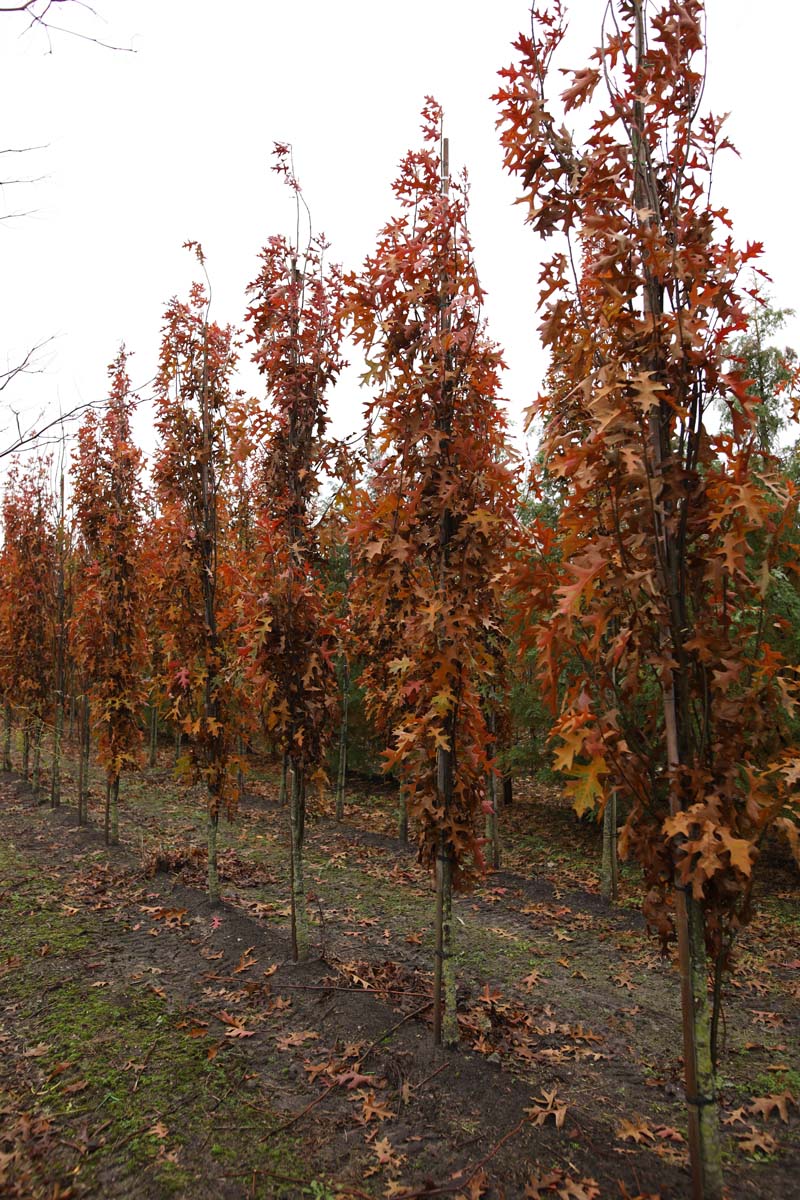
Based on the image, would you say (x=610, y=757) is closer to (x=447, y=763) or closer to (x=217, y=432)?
(x=447, y=763)

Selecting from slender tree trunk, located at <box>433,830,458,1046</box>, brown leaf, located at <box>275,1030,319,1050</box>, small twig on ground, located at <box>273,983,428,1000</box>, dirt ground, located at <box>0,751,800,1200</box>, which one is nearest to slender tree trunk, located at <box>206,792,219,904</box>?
dirt ground, located at <box>0,751,800,1200</box>

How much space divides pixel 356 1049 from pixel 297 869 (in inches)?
62.0

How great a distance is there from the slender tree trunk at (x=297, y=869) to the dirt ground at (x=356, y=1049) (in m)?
0.17

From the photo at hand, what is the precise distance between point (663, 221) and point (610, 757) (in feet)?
8.07

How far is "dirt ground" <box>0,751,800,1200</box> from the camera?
10.2 ft

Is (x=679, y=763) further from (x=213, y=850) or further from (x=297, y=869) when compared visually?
(x=213, y=850)

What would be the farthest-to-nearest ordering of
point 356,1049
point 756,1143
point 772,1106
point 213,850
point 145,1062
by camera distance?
point 213,850 < point 356,1049 < point 145,1062 < point 772,1106 < point 756,1143

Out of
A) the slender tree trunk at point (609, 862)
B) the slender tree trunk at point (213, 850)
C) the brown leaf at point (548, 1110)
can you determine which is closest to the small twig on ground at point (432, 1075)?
the brown leaf at point (548, 1110)

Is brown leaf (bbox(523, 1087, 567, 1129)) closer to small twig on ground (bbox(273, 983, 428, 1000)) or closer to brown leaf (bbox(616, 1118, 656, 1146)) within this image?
brown leaf (bbox(616, 1118, 656, 1146))

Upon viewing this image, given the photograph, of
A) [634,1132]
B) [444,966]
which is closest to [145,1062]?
[444,966]

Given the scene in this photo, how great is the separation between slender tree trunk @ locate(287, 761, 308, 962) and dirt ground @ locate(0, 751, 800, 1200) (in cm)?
17

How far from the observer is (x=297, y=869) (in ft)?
18.0

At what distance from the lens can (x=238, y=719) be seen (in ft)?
23.7

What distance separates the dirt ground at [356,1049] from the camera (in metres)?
3.12
